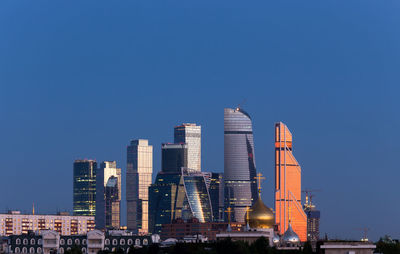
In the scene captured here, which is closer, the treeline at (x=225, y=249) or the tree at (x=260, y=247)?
the treeline at (x=225, y=249)

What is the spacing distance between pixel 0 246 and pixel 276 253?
241ft

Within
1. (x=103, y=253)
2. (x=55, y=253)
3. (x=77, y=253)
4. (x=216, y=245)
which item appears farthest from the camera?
(x=55, y=253)

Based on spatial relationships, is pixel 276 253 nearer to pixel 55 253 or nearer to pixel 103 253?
pixel 103 253

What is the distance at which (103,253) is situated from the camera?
523 feet

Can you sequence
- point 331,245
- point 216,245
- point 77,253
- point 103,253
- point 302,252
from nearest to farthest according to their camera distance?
point 331,245 < point 302,252 < point 216,245 < point 77,253 < point 103,253

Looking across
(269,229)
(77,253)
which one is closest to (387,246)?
(77,253)

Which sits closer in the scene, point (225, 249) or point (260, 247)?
point (225, 249)

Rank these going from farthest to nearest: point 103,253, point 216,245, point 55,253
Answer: point 55,253
point 103,253
point 216,245

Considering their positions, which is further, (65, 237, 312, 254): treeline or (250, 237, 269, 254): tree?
(250, 237, 269, 254): tree

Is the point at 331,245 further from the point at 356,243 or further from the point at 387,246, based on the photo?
the point at 387,246

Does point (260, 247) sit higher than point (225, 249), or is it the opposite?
point (260, 247)

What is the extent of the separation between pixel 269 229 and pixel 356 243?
84.3 metres

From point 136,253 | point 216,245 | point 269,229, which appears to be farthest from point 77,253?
point 269,229

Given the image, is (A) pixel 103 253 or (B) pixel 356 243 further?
(A) pixel 103 253
